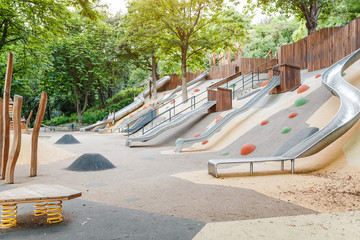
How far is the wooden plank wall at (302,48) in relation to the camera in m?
20.7

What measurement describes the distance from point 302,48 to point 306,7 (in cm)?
426

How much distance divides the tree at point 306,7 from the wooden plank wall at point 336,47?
590 centimetres

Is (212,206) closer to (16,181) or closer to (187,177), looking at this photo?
(187,177)

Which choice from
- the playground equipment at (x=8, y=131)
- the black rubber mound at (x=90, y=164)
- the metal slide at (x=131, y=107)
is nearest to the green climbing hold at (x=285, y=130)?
the black rubber mound at (x=90, y=164)

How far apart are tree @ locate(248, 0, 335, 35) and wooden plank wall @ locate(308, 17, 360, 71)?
Answer: 5902 mm

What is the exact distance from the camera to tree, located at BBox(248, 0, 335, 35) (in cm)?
2212

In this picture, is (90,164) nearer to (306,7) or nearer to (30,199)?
(30,199)

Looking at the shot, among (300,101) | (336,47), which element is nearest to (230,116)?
(300,101)

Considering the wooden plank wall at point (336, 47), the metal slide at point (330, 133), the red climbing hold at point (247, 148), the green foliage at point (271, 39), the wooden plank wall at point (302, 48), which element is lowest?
the red climbing hold at point (247, 148)

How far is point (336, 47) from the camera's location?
16188 mm

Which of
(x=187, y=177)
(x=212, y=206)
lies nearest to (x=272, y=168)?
(x=187, y=177)

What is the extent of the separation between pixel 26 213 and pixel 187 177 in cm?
384

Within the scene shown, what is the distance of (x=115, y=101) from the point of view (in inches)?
1522

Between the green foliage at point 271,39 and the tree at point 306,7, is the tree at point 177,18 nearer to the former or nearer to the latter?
the tree at point 306,7
